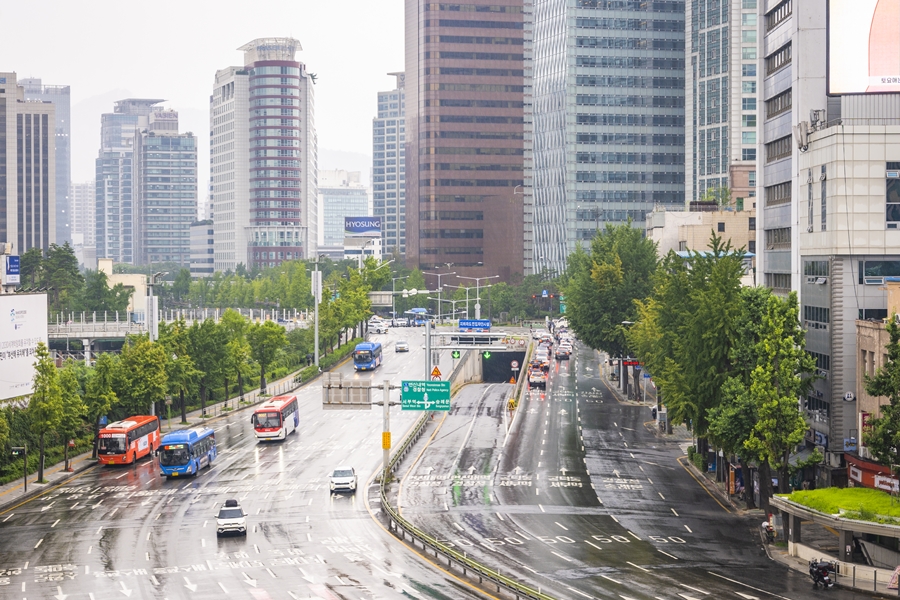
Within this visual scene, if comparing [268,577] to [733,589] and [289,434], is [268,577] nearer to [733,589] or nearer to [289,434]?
[733,589]

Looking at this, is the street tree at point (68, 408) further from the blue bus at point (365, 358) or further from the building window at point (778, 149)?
the blue bus at point (365, 358)

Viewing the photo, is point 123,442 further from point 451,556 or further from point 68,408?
point 451,556

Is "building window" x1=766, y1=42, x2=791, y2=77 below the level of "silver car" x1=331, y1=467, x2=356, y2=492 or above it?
above

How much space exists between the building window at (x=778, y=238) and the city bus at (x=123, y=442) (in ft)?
169

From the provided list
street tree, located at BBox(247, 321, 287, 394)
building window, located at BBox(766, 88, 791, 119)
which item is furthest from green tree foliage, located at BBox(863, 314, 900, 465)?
street tree, located at BBox(247, 321, 287, 394)

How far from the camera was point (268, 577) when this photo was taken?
5169cm

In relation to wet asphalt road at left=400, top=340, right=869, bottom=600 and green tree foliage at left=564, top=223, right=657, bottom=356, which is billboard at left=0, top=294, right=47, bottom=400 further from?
green tree foliage at left=564, top=223, right=657, bottom=356

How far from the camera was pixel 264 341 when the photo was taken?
436 feet

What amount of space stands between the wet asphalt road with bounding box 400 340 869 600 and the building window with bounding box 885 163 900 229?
20864 millimetres

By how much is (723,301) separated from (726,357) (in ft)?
12.4

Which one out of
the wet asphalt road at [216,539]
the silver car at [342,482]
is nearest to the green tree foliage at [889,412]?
the wet asphalt road at [216,539]

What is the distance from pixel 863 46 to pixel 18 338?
A: 70808 mm

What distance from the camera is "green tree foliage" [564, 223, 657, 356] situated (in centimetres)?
12838

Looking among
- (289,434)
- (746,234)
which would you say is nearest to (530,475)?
(289,434)
